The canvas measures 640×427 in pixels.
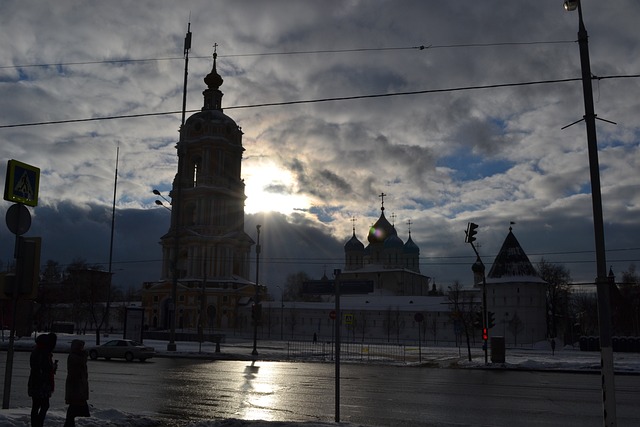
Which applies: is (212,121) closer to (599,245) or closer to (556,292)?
(556,292)

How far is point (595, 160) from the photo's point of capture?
1025 cm

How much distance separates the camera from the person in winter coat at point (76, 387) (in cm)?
1015

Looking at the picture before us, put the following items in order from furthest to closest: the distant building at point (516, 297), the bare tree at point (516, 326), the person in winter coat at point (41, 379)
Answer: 1. the distant building at point (516, 297)
2. the bare tree at point (516, 326)
3. the person in winter coat at point (41, 379)

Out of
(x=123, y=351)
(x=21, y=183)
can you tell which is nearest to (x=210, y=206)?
(x=123, y=351)

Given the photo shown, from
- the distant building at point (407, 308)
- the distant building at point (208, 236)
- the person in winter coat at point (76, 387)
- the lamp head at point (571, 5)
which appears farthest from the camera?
the distant building at point (208, 236)

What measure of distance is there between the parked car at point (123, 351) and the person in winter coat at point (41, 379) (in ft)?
75.7

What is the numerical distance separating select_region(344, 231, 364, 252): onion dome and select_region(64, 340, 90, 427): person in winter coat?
125 metres

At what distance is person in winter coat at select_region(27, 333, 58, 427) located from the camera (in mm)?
10031

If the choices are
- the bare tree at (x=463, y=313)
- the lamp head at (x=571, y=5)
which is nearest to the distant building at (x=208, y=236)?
the bare tree at (x=463, y=313)

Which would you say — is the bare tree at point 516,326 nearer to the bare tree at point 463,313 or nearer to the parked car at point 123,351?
the bare tree at point 463,313

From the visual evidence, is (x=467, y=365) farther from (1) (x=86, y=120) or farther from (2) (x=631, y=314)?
(2) (x=631, y=314)

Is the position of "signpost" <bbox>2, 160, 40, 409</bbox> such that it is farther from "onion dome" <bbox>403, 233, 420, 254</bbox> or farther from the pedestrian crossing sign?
"onion dome" <bbox>403, 233, 420, 254</bbox>

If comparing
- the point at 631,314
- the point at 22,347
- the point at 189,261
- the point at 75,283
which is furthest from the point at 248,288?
the point at 631,314

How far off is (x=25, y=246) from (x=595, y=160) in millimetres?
10592
